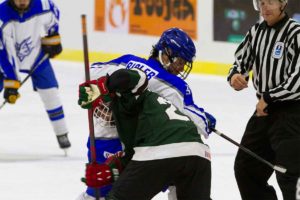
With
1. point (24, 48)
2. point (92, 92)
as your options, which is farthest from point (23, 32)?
point (92, 92)

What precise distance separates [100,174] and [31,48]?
8.35ft

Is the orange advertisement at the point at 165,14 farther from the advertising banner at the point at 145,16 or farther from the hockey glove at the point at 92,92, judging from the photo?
the hockey glove at the point at 92,92

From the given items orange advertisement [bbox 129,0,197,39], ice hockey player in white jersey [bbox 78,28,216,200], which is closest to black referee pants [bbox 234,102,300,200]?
ice hockey player in white jersey [bbox 78,28,216,200]

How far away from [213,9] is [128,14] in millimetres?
806

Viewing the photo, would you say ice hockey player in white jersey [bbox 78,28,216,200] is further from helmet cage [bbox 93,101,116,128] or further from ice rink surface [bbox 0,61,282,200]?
ice rink surface [bbox 0,61,282,200]

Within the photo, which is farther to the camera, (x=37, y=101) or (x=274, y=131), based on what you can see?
(x=37, y=101)

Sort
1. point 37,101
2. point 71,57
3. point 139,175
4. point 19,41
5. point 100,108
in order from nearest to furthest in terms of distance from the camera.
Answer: point 139,175, point 100,108, point 19,41, point 37,101, point 71,57

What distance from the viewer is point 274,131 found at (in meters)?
3.36

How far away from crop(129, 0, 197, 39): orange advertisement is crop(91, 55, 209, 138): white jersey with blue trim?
16.6 ft

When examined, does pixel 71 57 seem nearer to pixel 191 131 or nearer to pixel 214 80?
pixel 214 80

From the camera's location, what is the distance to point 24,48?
207 inches

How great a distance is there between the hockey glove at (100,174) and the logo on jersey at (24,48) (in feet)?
8.15

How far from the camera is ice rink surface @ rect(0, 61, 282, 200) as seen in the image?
443 centimetres

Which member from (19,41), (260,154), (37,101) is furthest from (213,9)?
(260,154)
